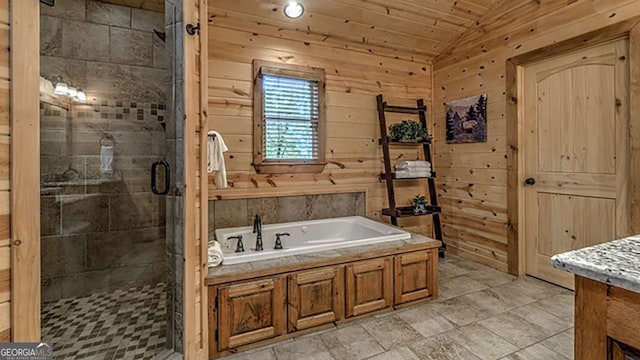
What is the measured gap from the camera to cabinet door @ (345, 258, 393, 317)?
2.19 m

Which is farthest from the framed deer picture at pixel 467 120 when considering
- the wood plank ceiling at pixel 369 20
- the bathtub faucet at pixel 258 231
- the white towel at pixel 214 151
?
the white towel at pixel 214 151

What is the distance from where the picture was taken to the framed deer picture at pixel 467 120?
10.9 feet

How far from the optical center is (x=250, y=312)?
190 cm

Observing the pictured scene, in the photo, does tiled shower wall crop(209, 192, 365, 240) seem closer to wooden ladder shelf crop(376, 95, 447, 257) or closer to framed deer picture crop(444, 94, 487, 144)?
wooden ladder shelf crop(376, 95, 447, 257)

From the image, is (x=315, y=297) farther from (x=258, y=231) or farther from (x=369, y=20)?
(x=369, y=20)

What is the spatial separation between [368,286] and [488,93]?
8.18 feet

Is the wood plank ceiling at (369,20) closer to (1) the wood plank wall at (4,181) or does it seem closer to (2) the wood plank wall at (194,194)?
(2) the wood plank wall at (194,194)

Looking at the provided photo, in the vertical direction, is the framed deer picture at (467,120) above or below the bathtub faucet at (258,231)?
above

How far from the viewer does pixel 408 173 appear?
3482mm

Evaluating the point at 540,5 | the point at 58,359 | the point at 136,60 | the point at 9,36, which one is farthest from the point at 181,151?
the point at 540,5

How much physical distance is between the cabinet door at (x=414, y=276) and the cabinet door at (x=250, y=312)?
0.94m

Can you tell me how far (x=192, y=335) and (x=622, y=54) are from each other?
3573 mm

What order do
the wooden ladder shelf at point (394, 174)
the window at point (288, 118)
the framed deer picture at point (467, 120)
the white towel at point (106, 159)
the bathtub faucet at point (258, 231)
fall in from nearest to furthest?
the white towel at point (106, 159)
the bathtub faucet at point (258, 231)
the window at point (288, 118)
the framed deer picture at point (467, 120)
the wooden ladder shelf at point (394, 174)

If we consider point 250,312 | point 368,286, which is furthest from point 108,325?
point 368,286
